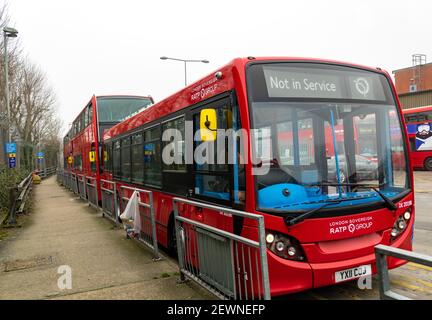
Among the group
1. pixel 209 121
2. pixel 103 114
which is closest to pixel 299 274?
pixel 209 121

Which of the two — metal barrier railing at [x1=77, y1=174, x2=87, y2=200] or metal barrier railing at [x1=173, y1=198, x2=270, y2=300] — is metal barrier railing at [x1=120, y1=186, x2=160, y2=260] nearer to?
metal barrier railing at [x1=173, y1=198, x2=270, y2=300]

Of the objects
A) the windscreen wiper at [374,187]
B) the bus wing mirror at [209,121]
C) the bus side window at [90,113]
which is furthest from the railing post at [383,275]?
the bus side window at [90,113]

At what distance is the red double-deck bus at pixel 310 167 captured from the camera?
3.97 metres

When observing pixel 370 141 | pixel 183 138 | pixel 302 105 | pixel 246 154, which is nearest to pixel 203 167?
pixel 183 138

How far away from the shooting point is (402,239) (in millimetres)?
4574

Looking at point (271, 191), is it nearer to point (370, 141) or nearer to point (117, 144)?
point (370, 141)

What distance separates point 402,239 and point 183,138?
120 inches

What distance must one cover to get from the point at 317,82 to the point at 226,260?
7.05 feet

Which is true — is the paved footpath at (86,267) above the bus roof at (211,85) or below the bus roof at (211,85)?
below

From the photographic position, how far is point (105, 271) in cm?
595

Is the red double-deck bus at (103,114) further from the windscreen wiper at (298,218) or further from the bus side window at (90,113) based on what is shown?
the windscreen wiper at (298,218)

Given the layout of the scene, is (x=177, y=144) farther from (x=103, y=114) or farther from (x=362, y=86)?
(x=103, y=114)

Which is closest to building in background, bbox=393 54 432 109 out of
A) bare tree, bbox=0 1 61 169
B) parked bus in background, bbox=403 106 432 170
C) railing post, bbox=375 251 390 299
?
parked bus in background, bbox=403 106 432 170

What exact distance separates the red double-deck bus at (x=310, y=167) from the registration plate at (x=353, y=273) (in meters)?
0.01
